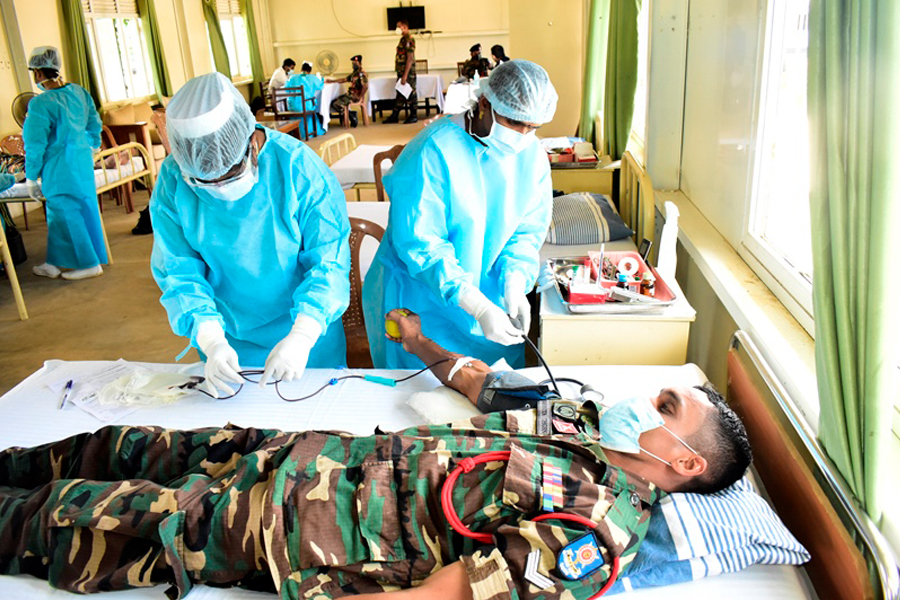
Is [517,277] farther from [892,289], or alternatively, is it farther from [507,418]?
[892,289]

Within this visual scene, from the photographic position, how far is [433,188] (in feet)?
6.05

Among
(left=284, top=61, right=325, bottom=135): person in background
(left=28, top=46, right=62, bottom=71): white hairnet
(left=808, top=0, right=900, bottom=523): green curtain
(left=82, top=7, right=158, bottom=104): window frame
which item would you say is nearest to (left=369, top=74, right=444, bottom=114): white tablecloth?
(left=284, top=61, right=325, bottom=135): person in background

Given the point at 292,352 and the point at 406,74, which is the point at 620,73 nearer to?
the point at 292,352

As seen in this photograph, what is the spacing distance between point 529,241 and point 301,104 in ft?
24.8

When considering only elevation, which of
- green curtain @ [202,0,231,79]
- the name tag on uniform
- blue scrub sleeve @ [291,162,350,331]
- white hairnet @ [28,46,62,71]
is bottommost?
the name tag on uniform

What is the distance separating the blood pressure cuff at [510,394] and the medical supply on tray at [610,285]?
0.37 metres

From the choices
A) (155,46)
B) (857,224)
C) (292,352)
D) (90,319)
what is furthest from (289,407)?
(155,46)

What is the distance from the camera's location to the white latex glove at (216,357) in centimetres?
166

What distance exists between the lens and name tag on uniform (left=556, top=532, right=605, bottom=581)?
1.10 meters

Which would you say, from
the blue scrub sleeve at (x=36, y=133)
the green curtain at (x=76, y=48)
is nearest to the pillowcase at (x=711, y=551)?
the blue scrub sleeve at (x=36, y=133)

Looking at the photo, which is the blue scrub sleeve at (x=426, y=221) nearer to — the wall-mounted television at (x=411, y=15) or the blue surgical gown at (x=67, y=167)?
the blue surgical gown at (x=67, y=167)

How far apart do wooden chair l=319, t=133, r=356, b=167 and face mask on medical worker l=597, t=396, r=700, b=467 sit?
10.3ft

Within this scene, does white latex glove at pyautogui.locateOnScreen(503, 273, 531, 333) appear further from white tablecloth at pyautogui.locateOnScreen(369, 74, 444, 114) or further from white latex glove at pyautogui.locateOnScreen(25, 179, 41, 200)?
white tablecloth at pyautogui.locateOnScreen(369, 74, 444, 114)

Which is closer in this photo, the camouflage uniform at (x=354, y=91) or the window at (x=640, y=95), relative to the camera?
the window at (x=640, y=95)
